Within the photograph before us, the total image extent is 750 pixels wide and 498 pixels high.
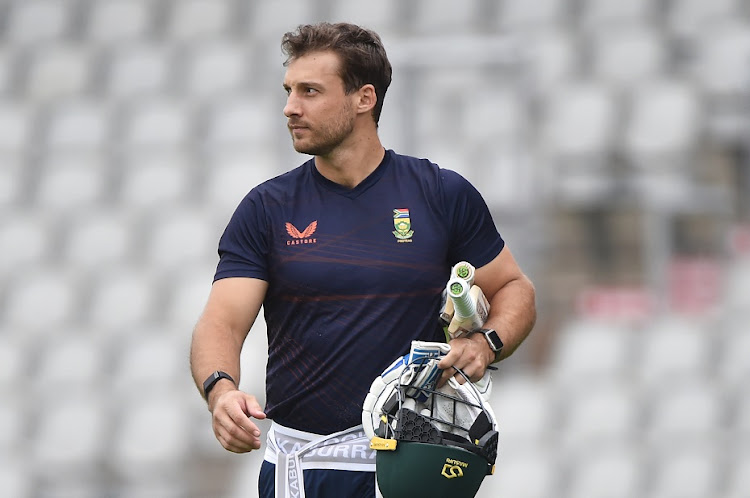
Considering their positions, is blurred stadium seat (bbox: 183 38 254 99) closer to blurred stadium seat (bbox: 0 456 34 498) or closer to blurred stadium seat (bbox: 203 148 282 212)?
blurred stadium seat (bbox: 203 148 282 212)

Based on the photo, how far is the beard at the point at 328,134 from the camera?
3.49 meters

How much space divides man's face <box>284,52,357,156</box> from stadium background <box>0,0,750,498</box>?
3.74m

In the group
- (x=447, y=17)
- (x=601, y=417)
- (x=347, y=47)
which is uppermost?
(x=447, y=17)

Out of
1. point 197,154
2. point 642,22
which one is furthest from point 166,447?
point 642,22

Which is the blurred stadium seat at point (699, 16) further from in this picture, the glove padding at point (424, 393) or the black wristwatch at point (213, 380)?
the black wristwatch at point (213, 380)

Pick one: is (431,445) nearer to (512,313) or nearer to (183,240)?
(512,313)

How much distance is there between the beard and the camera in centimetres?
349

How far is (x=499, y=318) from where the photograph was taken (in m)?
3.52

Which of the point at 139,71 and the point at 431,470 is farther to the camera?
the point at 139,71

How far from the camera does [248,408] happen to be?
3.10m

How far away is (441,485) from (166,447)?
4534 millimetres

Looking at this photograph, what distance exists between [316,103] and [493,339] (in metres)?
0.73

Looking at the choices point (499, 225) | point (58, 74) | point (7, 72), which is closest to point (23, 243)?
point (58, 74)

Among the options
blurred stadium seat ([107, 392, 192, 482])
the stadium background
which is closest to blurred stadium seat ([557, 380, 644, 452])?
the stadium background
